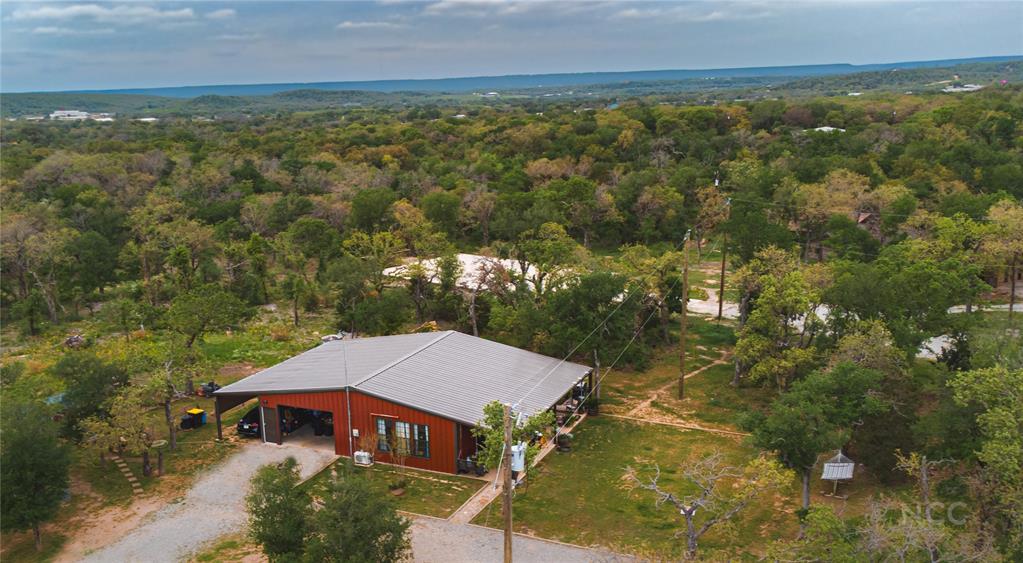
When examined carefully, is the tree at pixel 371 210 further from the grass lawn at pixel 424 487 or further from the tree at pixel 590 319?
the grass lawn at pixel 424 487

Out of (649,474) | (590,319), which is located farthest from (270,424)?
(649,474)

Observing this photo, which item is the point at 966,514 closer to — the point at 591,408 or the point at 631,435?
the point at 631,435

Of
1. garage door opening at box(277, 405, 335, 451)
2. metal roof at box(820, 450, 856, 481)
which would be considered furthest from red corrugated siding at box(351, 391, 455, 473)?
metal roof at box(820, 450, 856, 481)

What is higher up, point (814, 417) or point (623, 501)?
point (814, 417)

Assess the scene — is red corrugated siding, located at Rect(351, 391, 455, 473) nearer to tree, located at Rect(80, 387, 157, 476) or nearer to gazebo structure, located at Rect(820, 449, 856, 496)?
tree, located at Rect(80, 387, 157, 476)

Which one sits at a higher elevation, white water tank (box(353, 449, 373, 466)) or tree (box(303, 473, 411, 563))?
tree (box(303, 473, 411, 563))

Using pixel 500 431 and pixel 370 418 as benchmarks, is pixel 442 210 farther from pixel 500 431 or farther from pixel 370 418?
pixel 500 431

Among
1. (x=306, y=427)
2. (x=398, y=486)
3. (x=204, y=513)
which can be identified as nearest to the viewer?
(x=204, y=513)
